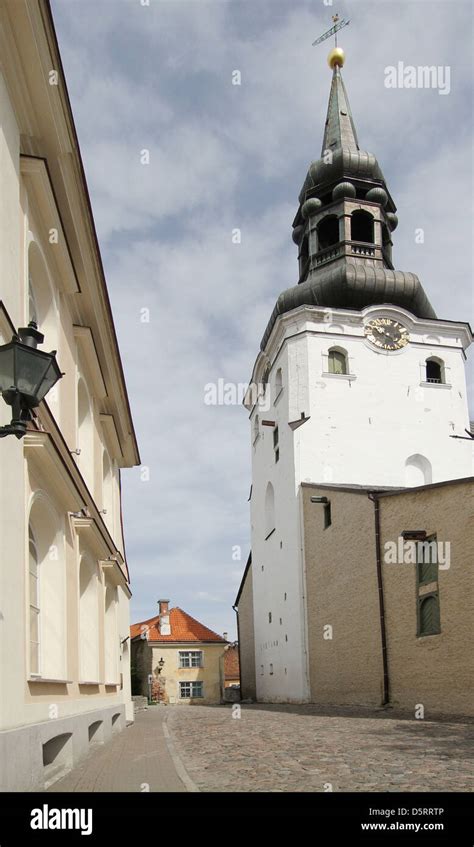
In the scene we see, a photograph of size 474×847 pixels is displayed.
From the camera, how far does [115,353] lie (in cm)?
1499

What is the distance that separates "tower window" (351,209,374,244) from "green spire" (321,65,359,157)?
13.5 ft

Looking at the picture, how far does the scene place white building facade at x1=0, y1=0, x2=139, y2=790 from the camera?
707 cm

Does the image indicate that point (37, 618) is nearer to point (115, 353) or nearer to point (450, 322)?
point (115, 353)

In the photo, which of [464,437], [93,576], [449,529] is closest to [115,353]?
[93,576]

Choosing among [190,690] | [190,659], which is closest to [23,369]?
[190,690]

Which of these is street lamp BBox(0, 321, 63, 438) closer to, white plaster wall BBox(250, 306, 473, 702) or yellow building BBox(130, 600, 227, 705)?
white plaster wall BBox(250, 306, 473, 702)

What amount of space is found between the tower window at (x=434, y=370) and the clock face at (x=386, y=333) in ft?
4.78

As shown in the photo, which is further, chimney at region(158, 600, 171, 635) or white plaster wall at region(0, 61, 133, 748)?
chimney at region(158, 600, 171, 635)

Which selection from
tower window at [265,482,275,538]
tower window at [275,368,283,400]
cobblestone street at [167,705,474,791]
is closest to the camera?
cobblestone street at [167,705,474,791]

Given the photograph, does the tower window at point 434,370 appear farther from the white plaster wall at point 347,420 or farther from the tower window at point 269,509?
the tower window at point 269,509

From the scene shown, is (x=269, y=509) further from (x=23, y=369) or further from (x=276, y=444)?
(x=23, y=369)

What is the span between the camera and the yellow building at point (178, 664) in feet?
156

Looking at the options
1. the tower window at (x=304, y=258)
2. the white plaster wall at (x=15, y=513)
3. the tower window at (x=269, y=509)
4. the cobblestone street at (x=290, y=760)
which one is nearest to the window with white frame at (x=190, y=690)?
the tower window at (x=269, y=509)

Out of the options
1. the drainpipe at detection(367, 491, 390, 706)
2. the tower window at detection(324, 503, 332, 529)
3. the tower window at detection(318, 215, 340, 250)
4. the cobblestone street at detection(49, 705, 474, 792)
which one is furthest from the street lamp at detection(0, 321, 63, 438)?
the tower window at detection(318, 215, 340, 250)
